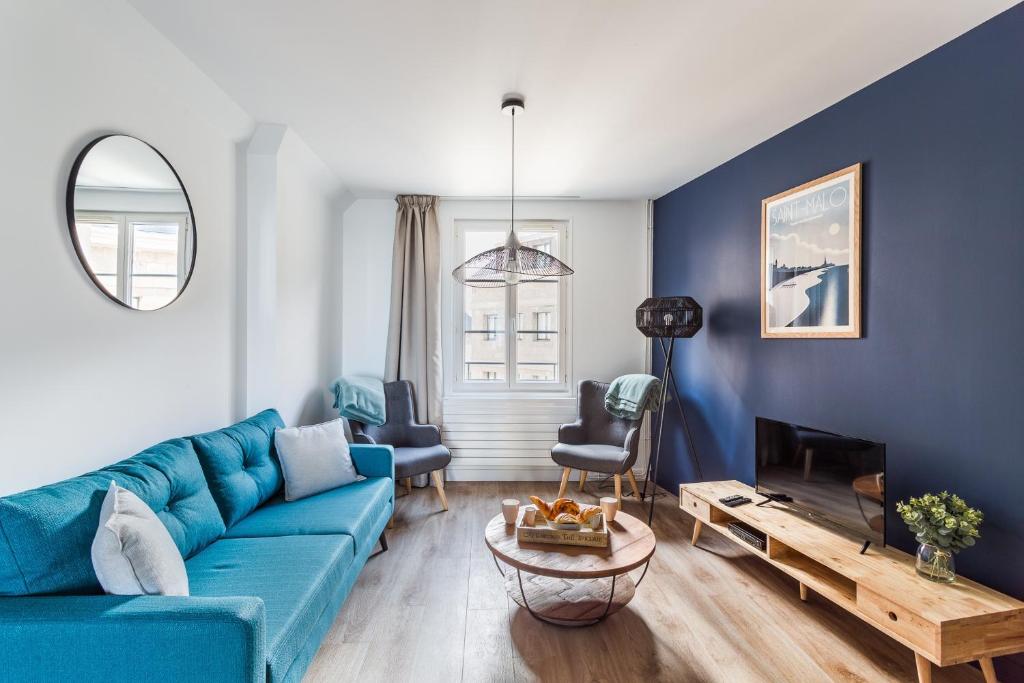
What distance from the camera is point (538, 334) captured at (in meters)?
4.46

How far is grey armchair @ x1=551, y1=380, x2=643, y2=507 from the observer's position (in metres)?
3.58

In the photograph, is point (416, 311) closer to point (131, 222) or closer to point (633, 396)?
point (633, 396)

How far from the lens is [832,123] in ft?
8.28

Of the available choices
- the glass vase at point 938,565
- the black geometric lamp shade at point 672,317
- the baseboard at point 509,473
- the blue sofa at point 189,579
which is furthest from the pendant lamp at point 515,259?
the baseboard at point 509,473

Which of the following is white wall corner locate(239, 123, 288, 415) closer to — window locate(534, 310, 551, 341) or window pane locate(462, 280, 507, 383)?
window pane locate(462, 280, 507, 383)

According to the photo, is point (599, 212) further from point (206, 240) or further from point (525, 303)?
point (206, 240)

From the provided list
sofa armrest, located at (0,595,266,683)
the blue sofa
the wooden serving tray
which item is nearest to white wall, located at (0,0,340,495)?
the blue sofa

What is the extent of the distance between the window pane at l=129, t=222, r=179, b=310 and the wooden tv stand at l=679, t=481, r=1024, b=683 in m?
3.01

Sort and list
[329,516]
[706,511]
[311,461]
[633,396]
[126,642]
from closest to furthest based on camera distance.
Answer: [126,642] → [329,516] → [311,461] → [706,511] → [633,396]

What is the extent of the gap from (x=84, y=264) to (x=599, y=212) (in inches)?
144

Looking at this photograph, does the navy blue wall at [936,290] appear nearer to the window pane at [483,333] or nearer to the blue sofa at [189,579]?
the window pane at [483,333]

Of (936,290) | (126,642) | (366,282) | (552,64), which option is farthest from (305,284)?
(936,290)

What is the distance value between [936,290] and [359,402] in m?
3.39

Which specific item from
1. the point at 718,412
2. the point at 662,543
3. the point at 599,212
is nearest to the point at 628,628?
the point at 662,543
